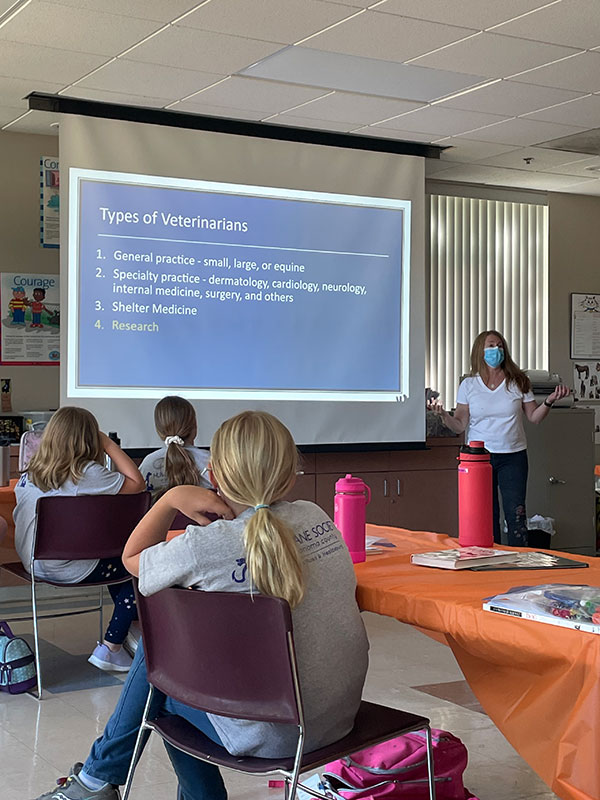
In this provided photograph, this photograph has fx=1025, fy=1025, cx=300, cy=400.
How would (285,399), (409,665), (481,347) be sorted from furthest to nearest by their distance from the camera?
(285,399)
(481,347)
(409,665)

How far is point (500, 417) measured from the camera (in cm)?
520

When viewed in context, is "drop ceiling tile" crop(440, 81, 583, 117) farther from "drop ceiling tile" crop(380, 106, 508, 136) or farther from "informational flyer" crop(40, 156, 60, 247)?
"informational flyer" crop(40, 156, 60, 247)

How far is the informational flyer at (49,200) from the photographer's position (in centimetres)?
597

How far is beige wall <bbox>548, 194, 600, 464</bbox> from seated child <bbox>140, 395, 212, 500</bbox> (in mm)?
4365

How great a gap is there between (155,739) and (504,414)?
274cm

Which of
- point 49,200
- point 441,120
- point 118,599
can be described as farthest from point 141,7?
point 118,599

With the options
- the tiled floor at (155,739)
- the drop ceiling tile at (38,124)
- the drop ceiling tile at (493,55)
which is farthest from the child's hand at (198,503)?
the drop ceiling tile at (38,124)

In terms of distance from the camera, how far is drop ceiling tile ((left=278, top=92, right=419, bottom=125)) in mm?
5414

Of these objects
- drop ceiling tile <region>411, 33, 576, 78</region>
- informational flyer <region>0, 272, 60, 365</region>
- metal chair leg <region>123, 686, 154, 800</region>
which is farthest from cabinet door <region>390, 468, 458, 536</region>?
metal chair leg <region>123, 686, 154, 800</region>

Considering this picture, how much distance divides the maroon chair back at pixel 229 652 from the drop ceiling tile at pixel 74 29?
3.07m

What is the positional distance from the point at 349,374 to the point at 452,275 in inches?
62.8

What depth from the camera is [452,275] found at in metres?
7.35

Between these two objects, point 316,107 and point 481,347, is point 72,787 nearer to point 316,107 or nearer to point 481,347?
point 481,347

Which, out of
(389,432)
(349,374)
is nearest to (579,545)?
(389,432)
